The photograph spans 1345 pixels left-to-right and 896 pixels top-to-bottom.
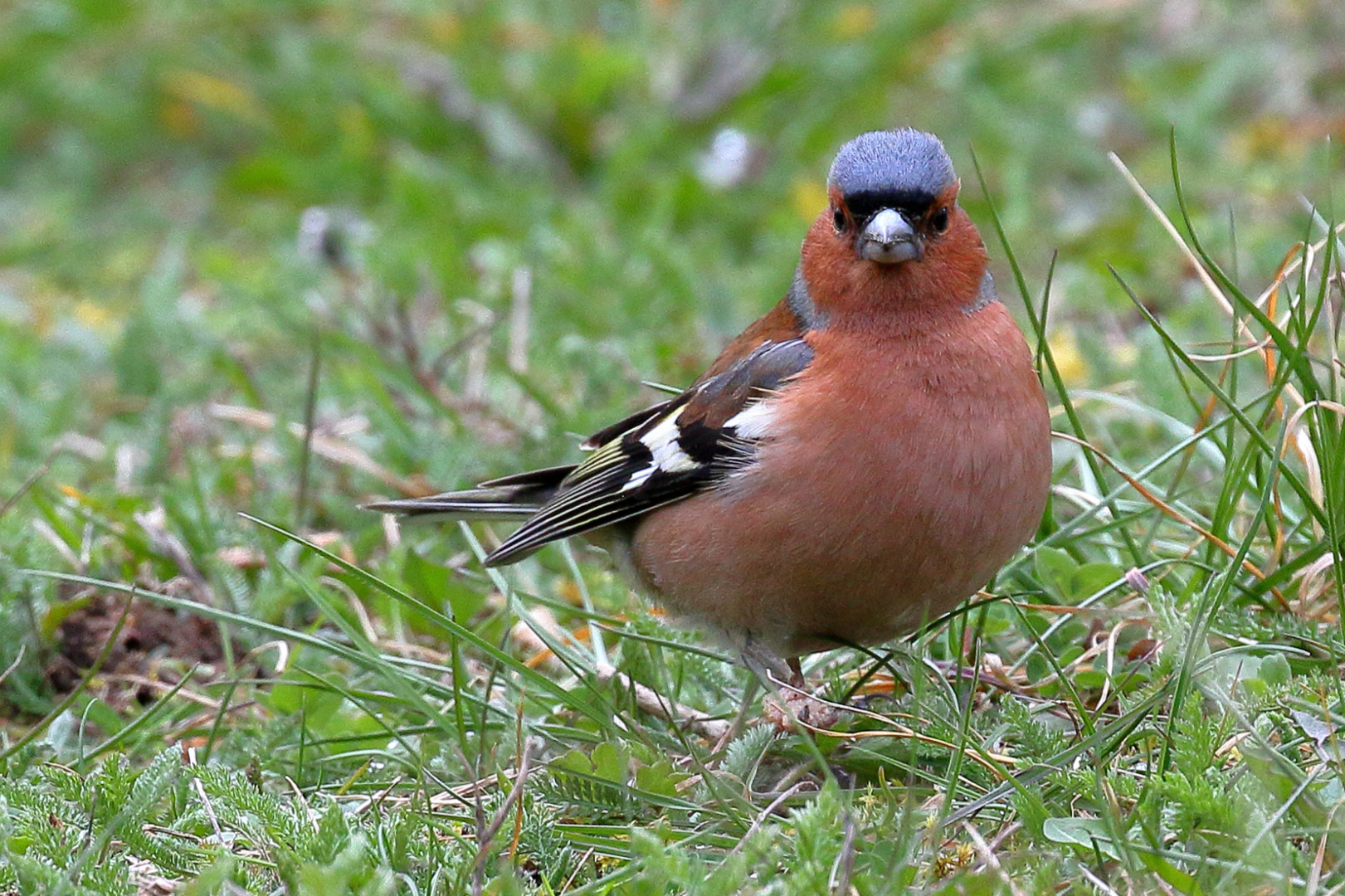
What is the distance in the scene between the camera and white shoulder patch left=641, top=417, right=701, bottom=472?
4.31 m

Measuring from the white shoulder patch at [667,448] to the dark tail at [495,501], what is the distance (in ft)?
1.33

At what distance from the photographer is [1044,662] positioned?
3.87 meters

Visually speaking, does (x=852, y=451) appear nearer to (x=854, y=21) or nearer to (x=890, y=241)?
(x=890, y=241)

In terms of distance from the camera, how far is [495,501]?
16.0 feet

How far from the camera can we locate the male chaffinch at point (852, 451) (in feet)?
12.1

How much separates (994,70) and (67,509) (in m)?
5.80

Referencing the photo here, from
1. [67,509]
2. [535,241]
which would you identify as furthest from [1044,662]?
[535,241]

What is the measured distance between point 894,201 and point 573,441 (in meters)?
1.98

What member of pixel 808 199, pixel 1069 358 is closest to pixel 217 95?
pixel 808 199

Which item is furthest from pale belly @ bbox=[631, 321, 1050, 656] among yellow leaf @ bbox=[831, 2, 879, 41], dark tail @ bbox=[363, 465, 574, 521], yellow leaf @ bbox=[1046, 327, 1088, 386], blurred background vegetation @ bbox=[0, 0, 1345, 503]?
yellow leaf @ bbox=[831, 2, 879, 41]

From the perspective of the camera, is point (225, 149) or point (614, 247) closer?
point (614, 247)

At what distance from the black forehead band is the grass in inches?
10.3

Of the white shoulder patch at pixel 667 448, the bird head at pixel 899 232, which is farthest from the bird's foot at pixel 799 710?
the bird head at pixel 899 232

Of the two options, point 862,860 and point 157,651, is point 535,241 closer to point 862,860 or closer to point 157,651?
point 157,651
